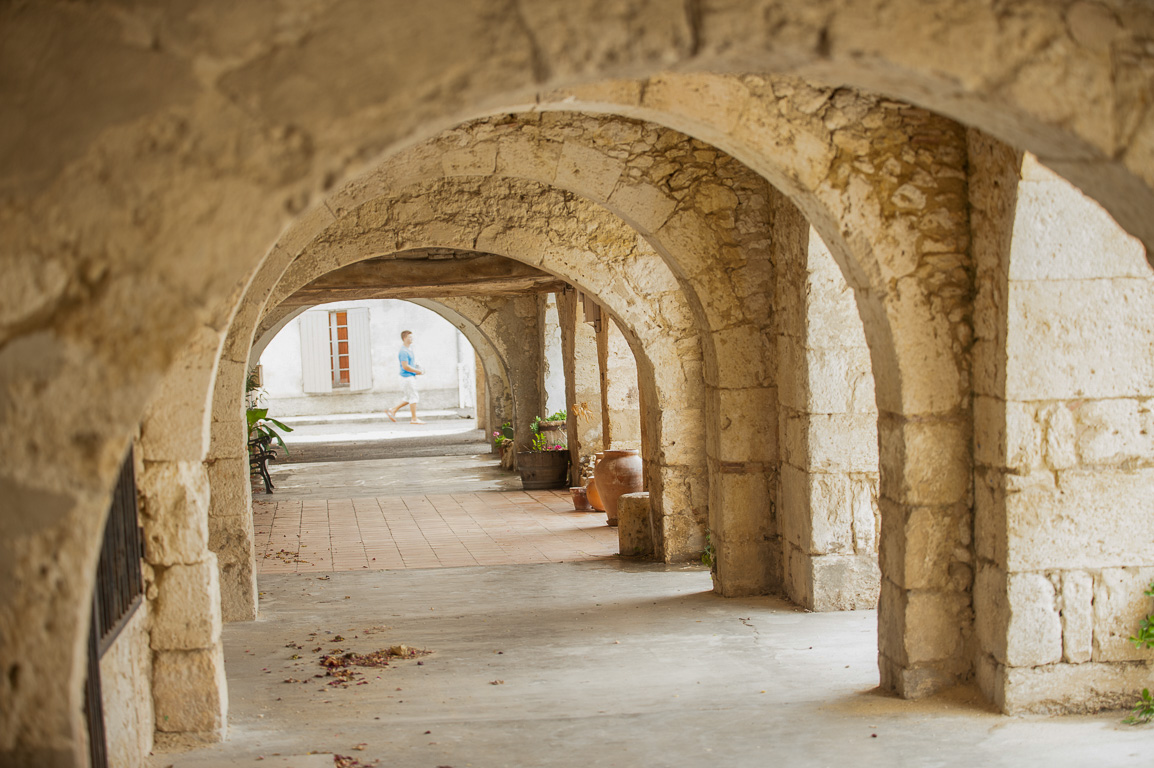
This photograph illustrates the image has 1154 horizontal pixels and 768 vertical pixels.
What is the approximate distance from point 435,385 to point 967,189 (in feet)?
57.2

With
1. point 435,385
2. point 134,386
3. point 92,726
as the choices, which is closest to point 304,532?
point 92,726

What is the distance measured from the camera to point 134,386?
1.56 meters

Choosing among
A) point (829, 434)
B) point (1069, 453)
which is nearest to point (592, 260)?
point (829, 434)

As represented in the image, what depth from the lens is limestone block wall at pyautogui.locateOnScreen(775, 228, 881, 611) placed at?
494 cm

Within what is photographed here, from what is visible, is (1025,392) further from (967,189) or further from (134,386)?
(134,386)

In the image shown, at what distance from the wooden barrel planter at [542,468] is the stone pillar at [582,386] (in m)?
0.44

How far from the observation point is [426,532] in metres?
8.27

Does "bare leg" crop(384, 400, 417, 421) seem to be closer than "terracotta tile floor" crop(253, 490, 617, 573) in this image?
No

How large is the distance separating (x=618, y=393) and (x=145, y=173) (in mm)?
7218

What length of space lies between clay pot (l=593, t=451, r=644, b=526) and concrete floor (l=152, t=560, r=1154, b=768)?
2018mm

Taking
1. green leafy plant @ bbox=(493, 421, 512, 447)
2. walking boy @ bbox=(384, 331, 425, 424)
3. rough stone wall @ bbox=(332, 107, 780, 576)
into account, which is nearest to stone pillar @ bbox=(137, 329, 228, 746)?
rough stone wall @ bbox=(332, 107, 780, 576)

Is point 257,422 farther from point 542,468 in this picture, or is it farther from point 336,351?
point 336,351

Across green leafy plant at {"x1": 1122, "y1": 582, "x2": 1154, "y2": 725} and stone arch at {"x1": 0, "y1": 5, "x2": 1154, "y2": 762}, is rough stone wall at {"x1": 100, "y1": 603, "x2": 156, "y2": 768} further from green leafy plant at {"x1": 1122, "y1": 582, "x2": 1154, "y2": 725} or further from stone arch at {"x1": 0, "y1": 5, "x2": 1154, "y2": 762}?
green leafy plant at {"x1": 1122, "y1": 582, "x2": 1154, "y2": 725}

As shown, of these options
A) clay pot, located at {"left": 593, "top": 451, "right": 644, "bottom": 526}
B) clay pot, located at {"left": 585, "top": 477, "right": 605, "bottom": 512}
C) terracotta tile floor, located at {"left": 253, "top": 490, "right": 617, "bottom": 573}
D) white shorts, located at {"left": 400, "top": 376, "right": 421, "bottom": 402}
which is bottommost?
terracotta tile floor, located at {"left": 253, "top": 490, "right": 617, "bottom": 573}
